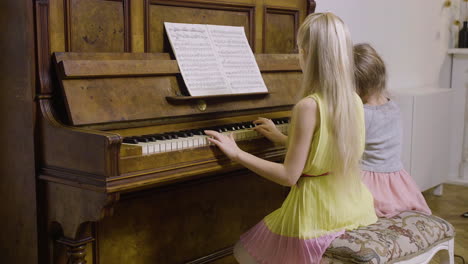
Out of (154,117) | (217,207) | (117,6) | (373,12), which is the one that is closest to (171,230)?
(217,207)

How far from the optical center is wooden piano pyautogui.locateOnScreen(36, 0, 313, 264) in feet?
6.34

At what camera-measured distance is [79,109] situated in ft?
6.73

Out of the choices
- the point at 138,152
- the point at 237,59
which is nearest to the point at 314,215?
the point at 138,152

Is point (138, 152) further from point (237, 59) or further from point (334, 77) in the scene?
point (237, 59)

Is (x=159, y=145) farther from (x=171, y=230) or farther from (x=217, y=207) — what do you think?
(x=217, y=207)

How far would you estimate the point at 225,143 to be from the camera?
2.16m

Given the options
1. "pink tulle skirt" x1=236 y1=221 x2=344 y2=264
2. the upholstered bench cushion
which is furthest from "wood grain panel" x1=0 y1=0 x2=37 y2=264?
the upholstered bench cushion

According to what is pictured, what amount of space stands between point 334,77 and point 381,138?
589 millimetres

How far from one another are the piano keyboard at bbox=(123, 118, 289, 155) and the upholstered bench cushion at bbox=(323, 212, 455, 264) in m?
0.54

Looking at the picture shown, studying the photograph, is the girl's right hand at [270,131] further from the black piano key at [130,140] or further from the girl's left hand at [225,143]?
the black piano key at [130,140]

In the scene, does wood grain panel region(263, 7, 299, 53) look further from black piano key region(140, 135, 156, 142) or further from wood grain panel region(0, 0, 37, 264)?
wood grain panel region(0, 0, 37, 264)

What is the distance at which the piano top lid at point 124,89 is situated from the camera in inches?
81.2

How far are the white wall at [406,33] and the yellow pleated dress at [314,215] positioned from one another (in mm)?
1906

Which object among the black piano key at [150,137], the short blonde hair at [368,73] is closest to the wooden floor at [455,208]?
the short blonde hair at [368,73]
